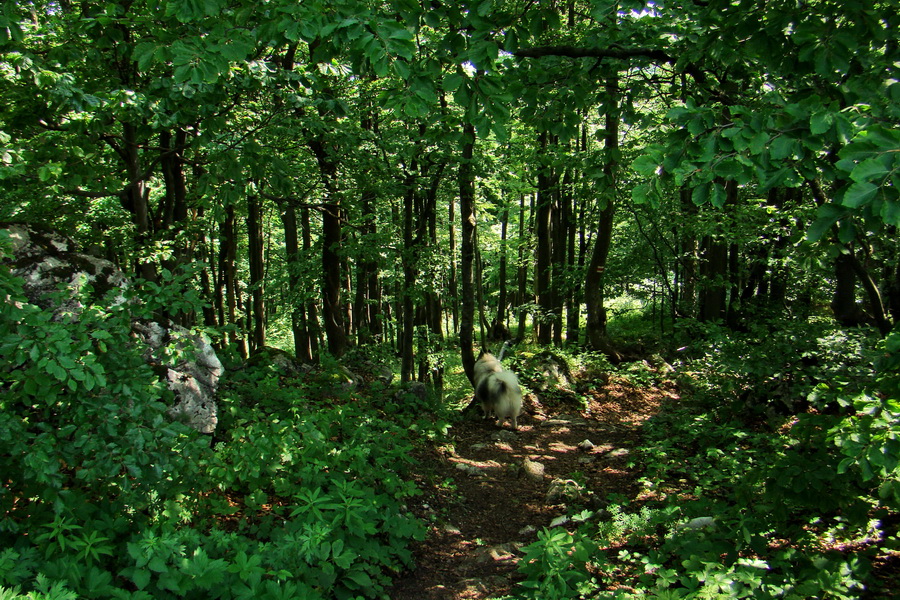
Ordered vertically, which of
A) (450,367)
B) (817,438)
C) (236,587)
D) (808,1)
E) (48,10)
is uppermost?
(48,10)

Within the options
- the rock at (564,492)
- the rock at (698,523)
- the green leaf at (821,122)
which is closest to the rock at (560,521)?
the rock at (564,492)

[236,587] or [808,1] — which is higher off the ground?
[808,1]

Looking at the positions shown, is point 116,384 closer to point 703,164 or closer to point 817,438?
point 703,164

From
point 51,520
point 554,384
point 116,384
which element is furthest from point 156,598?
point 554,384

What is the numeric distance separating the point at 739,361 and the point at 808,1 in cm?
423

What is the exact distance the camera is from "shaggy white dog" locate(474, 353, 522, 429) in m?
8.98

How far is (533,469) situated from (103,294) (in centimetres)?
556

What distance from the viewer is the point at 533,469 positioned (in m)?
7.23

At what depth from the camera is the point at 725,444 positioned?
260 inches

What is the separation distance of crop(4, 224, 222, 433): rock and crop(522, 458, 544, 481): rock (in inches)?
163

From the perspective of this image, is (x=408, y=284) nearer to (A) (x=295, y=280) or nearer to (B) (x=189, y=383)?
(A) (x=295, y=280)

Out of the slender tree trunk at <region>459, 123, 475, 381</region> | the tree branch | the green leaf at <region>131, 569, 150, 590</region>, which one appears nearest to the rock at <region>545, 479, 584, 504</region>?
the slender tree trunk at <region>459, 123, 475, 381</region>

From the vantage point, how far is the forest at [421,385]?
262 centimetres

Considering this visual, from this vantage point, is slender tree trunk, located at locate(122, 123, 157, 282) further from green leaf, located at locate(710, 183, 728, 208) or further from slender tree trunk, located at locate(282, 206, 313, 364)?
green leaf, located at locate(710, 183, 728, 208)
